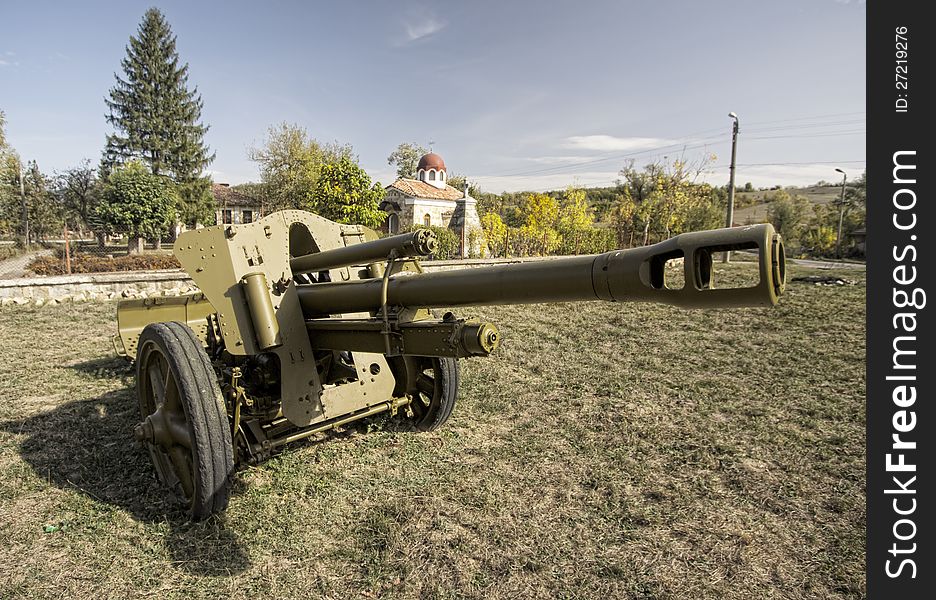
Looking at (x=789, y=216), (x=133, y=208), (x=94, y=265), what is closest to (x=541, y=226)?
(x=94, y=265)

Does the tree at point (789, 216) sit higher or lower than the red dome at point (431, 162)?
lower

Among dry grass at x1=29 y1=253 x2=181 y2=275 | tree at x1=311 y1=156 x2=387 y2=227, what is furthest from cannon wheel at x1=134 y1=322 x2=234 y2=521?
tree at x1=311 y1=156 x2=387 y2=227

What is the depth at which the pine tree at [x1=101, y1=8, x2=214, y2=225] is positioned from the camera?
37938 mm

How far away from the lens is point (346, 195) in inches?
854

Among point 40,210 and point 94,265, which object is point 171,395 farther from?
point 40,210

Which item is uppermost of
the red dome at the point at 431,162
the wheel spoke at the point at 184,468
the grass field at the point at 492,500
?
the red dome at the point at 431,162

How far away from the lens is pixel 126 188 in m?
23.3

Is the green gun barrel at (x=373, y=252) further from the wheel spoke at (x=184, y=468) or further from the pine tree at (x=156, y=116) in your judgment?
the pine tree at (x=156, y=116)

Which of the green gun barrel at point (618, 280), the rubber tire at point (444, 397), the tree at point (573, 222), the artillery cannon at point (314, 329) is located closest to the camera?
the green gun barrel at point (618, 280)

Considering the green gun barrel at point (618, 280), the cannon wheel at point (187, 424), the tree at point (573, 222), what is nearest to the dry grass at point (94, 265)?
the cannon wheel at point (187, 424)

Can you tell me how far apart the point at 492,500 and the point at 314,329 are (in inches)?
65.1

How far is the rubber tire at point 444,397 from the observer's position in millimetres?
4363

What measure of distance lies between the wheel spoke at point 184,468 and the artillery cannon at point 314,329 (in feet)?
0.04
